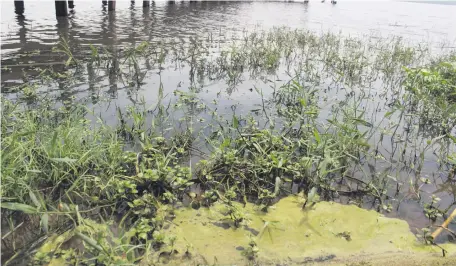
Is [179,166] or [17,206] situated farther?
[179,166]

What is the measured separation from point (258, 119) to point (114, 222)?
3.52 metres

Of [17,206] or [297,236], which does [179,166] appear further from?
[17,206]

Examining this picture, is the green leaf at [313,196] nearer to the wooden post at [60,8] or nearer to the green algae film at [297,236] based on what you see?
the green algae film at [297,236]

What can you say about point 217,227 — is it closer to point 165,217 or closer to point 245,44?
point 165,217

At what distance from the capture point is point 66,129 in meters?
3.98

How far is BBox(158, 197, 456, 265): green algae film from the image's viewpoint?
2951mm

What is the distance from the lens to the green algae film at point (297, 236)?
116 inches

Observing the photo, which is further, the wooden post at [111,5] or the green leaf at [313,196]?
the wooden post at [111,5]

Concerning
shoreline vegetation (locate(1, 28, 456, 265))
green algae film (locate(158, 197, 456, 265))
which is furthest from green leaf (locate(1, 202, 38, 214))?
green algae film (locate(158, 197, 456, 265))

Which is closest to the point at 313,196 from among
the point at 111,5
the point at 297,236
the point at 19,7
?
the point at 297,236

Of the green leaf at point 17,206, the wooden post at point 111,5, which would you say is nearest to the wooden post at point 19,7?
the wooden post at point 111,5

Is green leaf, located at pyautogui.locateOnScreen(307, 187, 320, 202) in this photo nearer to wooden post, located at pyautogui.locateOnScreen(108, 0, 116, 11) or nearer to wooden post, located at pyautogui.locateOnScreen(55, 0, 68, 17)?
wooden post, located at pyautogui.locateOnScreen(55, 0, 68, 17)

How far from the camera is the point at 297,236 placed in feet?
10.7

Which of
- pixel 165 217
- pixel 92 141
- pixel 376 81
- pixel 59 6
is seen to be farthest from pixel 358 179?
pixel 59 6
